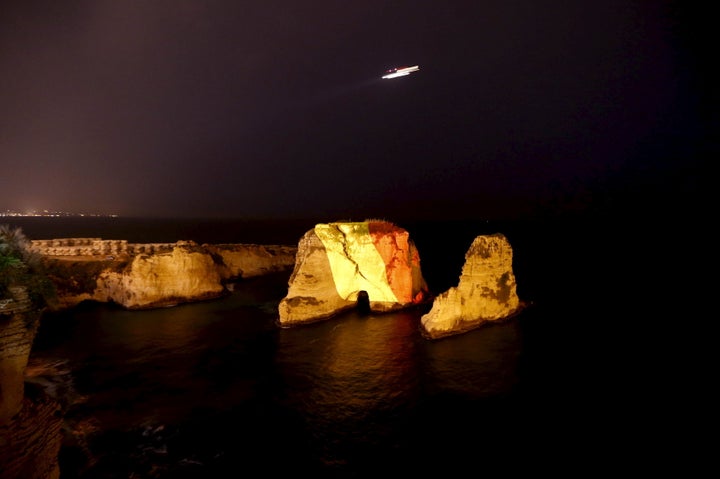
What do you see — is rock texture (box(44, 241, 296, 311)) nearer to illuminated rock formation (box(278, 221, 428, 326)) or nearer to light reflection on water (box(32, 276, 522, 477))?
light reflection on water (box(32, 276, 522, 477))

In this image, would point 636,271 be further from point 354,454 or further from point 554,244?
point 354,454

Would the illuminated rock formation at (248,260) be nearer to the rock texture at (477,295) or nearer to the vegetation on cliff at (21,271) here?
the rock texture at (477,295)

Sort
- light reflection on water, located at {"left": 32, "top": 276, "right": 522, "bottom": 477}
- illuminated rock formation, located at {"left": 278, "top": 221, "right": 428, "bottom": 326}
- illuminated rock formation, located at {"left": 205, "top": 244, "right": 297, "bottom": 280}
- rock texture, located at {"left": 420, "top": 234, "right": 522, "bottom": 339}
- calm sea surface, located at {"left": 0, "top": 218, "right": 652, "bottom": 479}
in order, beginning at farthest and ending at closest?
1. illuminated rock formation, located at {"left": 205, "top": 244, "right": 297, "bottom": 280}
2. illuminated rock formation, located at {"left": 278, "top": 221, "right": 428, "bottom": 326}
3. rock texture, located at {"left": 420, "top": 234, "right": 522, "bottom": 339}
4. light reflection on water, located at {"left": 32, "top": 276, "right": 522, "bottom": 477}
5. calm sea surface, located at {"left": 0, "top": 218, "right": 652, "bottom": 479}

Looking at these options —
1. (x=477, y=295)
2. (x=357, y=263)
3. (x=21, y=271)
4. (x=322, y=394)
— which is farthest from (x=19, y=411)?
(x=357, y=263)

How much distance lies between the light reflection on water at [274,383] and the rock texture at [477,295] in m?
0.78

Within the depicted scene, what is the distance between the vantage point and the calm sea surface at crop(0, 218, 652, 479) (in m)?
10.2

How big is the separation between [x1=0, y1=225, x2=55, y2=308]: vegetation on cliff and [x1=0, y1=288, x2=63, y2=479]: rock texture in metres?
0.23

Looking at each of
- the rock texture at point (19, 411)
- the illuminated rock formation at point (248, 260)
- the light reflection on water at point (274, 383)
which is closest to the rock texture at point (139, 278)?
the light reflection on water at point (274, 383)

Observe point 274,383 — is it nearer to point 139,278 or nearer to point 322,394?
point 322,394

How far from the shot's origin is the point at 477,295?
20.3 metres

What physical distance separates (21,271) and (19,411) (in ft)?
7.18

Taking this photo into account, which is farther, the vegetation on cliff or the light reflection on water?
the light reflection on water

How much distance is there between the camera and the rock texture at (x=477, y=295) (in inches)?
757

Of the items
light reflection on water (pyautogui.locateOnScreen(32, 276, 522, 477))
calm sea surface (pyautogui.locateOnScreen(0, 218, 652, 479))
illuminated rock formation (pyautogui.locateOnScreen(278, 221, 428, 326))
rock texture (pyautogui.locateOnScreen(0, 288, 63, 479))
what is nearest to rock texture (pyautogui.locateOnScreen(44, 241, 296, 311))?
calm sea surface (pyautogui.locateOnScreen(0, 218, 652, 479))
